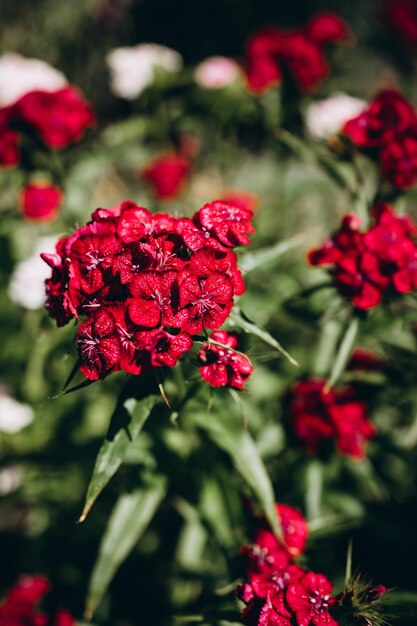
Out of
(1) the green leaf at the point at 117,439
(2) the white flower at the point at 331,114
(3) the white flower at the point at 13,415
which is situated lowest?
(3) the white flower at the point at 13,415

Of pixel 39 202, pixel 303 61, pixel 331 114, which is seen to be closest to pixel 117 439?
pixel 39 202

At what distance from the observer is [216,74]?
3461 mm

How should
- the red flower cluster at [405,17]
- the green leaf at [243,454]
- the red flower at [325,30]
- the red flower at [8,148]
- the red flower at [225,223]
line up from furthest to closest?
1. the red flower cluster at [405,17]
2. the red flower at [325,30]
3. the red flower at [8,148]
4. the green leaf at [243,454]
5. the red flower at [225,223]

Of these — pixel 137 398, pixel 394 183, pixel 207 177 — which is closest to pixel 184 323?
pixel 137 398

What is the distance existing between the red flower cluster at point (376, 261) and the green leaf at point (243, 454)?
1.89 ft

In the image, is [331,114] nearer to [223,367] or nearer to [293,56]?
[293,56]

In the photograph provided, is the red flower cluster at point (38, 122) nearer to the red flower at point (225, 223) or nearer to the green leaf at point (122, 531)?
the red flower at point (225, 223)

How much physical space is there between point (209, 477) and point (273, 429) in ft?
1.17

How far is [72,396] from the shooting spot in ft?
8.27

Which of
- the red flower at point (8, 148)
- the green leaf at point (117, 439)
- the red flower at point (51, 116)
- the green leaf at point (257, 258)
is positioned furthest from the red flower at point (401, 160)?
the red flower at point (8, 148)

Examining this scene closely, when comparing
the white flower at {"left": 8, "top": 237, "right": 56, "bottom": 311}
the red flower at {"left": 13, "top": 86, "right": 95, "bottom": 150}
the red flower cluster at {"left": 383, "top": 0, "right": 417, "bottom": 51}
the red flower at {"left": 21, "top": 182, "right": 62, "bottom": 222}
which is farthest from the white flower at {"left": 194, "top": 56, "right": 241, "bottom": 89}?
the red flower cluster at {"left": 383, "top": 0, "right": 417, "bottom": 51}

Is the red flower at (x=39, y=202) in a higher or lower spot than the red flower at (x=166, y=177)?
higher

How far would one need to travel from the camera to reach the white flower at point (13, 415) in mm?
2396

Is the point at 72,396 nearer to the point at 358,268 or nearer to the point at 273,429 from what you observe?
the point at 273,429
